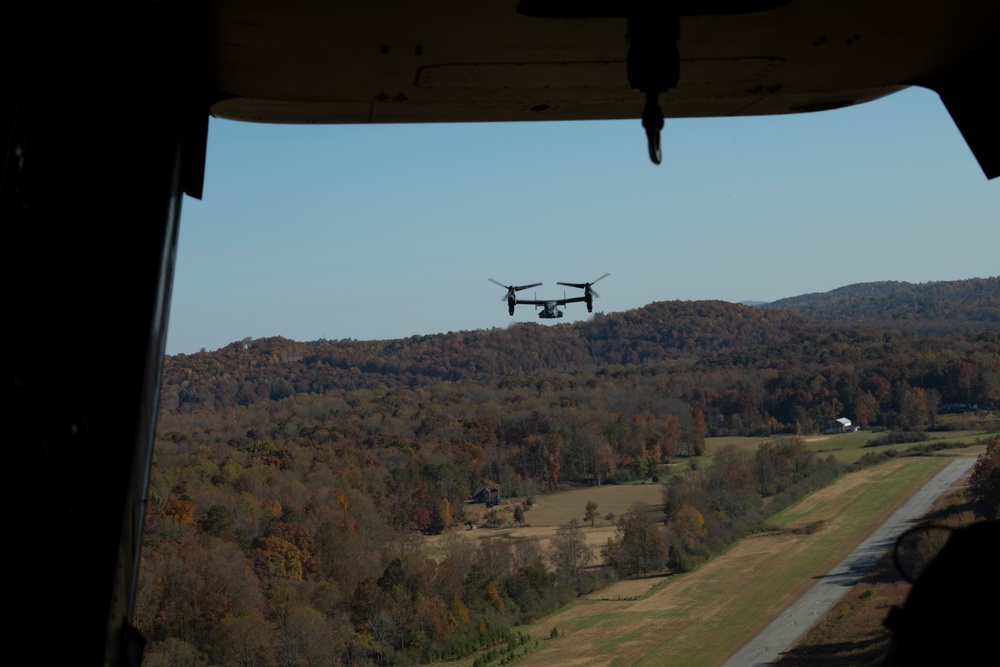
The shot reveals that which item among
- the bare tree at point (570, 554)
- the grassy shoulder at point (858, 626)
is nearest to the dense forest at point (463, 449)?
the bare tree at point (570, 554)

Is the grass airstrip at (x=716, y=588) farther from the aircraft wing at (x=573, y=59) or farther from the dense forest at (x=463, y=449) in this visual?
the aircraft wing at (x=573, y=59)

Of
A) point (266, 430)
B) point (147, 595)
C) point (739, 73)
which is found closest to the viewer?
point (739, 73)

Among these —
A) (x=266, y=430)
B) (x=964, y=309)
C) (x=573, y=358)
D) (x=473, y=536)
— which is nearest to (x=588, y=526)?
(x=473, y=536)

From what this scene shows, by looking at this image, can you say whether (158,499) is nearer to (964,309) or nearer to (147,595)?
(147,595)

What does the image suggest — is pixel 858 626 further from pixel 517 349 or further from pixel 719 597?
pixel 517 349

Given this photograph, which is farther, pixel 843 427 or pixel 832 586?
pixel 843 427

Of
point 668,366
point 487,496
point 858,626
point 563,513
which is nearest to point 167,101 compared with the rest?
point 858,626

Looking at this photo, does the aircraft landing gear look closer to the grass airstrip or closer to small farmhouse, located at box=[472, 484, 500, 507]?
the grass airstrip
